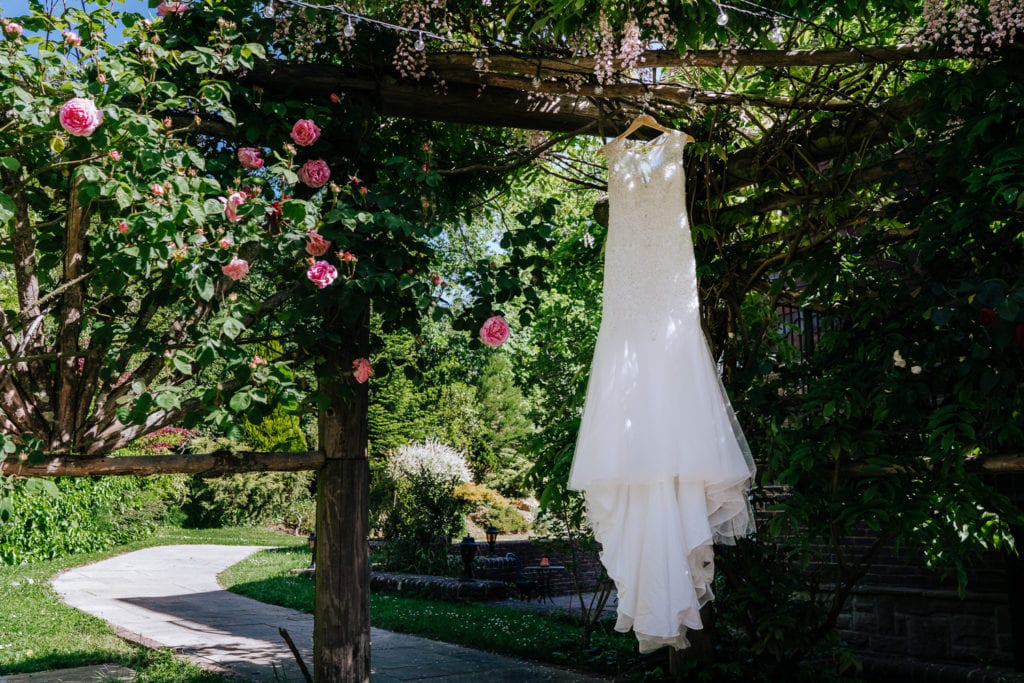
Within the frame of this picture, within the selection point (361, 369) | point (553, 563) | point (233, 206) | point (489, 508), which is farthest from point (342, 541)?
point (489, 508)

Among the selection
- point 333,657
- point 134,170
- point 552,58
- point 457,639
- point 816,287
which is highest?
point 552,58

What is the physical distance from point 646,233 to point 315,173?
4.94 feet

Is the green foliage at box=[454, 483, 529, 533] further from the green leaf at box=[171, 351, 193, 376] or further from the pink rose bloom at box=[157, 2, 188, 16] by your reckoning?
the pink rose bloom at box=[157, 2, 188, 16]

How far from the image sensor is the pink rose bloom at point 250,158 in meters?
3.65

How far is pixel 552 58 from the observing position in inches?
148

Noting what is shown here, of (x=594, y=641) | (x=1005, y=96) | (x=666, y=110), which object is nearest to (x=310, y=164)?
(x=666, y=110)

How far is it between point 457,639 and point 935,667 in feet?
11.9

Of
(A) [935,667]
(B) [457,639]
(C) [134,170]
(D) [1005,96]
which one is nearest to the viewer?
(D) [1005,96]

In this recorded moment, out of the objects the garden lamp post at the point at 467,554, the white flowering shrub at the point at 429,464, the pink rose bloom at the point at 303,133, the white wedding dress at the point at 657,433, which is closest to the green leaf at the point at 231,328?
the pink rose bloom at the point at 303,133

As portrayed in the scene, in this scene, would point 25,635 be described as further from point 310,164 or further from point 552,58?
point 552,58

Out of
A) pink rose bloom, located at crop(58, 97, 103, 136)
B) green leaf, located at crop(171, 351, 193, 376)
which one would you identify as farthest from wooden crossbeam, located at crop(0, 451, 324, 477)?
pink rose bloom, located at crop(58, 97, 103, 136)

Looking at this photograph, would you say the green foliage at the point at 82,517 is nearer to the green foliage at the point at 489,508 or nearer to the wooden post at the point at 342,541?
the green foliage at the point at 489,508

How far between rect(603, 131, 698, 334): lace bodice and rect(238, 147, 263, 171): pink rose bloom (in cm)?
152

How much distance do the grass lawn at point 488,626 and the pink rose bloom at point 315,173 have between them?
3.25m
